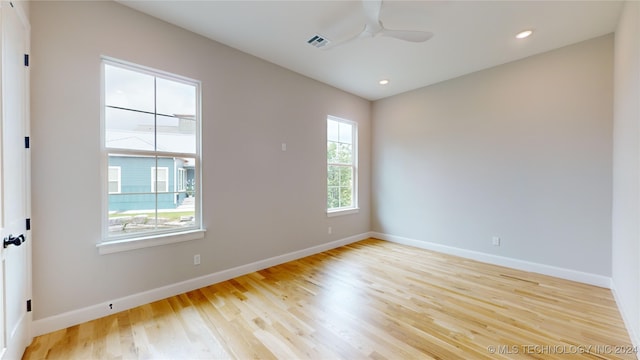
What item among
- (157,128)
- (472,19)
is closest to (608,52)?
(472,19)

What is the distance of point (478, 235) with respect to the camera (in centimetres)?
386

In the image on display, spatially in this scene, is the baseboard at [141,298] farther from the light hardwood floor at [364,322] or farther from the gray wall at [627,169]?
the gray wall at [627,169]

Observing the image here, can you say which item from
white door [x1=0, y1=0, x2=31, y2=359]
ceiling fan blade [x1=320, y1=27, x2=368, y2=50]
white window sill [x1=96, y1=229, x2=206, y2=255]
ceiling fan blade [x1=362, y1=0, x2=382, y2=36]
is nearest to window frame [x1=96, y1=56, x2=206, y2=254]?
white window sill [x1=96, y1=229, x2=206, y2=255]

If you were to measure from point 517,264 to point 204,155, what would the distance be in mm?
4374

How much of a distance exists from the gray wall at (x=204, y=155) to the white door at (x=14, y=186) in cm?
15

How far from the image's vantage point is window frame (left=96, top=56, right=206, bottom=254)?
2330 mm

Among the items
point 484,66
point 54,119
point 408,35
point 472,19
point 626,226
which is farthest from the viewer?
point 484,66

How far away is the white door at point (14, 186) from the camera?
1520 millimetres

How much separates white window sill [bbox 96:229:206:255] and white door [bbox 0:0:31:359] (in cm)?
47

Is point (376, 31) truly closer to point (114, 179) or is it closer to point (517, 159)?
point (517, 159)

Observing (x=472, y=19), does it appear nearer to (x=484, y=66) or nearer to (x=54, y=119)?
(x=484, y=66)

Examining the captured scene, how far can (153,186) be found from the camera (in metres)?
2.61

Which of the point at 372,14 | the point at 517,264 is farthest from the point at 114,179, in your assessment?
the point at 517,264

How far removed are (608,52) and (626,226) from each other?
2063mm
